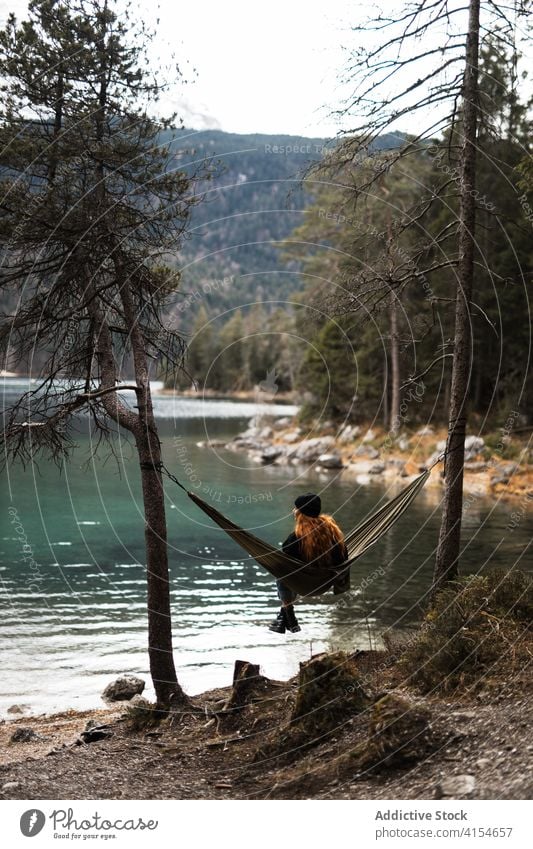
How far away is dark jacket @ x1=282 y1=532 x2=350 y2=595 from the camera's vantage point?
7.11 m

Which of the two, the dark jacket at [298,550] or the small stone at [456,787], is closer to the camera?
the small stone at [456,787]

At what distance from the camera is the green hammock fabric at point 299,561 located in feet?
22.7

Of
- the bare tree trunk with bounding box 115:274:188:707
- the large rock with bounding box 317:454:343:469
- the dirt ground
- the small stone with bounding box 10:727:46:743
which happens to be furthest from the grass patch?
the large rock with bounding box 317:454:343:469

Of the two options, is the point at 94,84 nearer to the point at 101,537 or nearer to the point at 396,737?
the point at 396,737

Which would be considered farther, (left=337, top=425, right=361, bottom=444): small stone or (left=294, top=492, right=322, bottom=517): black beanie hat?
(left=337, top=425, right=361, bottom=444): small stone

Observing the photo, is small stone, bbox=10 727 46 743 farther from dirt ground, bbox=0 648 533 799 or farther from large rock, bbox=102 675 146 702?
large rock, bbox=102 675 146 702

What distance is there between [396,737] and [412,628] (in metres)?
6.84

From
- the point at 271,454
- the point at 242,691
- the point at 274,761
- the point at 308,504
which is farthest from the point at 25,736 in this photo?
the point at 271,454

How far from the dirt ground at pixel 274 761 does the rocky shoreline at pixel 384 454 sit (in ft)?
50.4

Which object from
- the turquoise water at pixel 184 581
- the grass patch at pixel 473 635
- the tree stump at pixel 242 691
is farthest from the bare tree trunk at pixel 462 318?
the turquoise water at pixel 184 581

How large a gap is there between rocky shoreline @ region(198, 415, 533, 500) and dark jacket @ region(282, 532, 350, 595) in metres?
14.4

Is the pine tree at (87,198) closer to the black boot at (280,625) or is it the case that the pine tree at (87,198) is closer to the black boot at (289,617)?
the black boot at (280,625)

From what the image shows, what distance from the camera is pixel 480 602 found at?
741 centimetres

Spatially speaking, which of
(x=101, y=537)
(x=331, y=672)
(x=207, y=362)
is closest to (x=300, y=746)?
(x=331, y=672)
